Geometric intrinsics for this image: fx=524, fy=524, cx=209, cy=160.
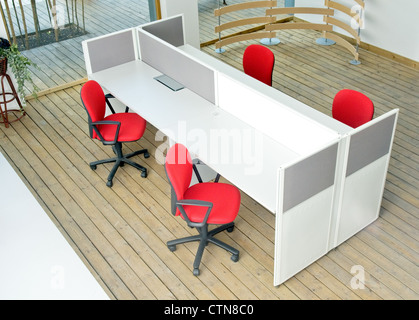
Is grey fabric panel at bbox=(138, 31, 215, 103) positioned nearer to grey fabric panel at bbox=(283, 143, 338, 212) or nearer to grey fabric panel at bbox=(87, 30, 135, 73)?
grey fabric panel at bbox=(87, 30, 135, 73)

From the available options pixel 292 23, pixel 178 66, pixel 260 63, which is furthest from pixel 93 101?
pixel 292 23

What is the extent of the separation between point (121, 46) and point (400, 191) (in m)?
3.09

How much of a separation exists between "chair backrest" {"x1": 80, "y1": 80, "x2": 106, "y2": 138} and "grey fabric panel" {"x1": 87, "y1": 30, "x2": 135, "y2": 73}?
0.62 metres

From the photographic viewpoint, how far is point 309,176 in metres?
3.43

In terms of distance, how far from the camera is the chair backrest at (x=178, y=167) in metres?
3.64

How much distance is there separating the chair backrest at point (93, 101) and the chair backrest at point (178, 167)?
48.1 inches

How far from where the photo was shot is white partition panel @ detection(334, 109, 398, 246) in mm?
3646

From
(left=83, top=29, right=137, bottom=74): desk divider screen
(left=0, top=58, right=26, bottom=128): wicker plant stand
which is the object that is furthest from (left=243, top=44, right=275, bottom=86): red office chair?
(left=0, top=58, right=26, bottom=128): wicker plant stand

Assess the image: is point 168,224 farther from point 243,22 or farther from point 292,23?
point 292,23

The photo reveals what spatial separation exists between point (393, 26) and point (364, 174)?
350cm

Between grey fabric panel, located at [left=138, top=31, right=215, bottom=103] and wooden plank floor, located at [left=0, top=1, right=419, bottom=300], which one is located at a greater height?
grey fabric panel, located at [left=138, top=31, right=215, bottom=103]

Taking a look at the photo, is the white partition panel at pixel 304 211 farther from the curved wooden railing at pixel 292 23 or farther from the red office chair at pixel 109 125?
the curved wooden railing at pixel 292 23

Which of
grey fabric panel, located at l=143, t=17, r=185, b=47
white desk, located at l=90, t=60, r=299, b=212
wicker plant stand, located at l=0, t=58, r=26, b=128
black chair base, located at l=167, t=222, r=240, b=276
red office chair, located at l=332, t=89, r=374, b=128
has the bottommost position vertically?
black chair base, located at l=167, t=222, r=240, b=276

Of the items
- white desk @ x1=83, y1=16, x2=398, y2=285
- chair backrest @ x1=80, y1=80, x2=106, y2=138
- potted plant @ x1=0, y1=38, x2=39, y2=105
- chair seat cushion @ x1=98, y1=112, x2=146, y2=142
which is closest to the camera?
white desk @ x1=83, y1=16, x2=398, y2=285
